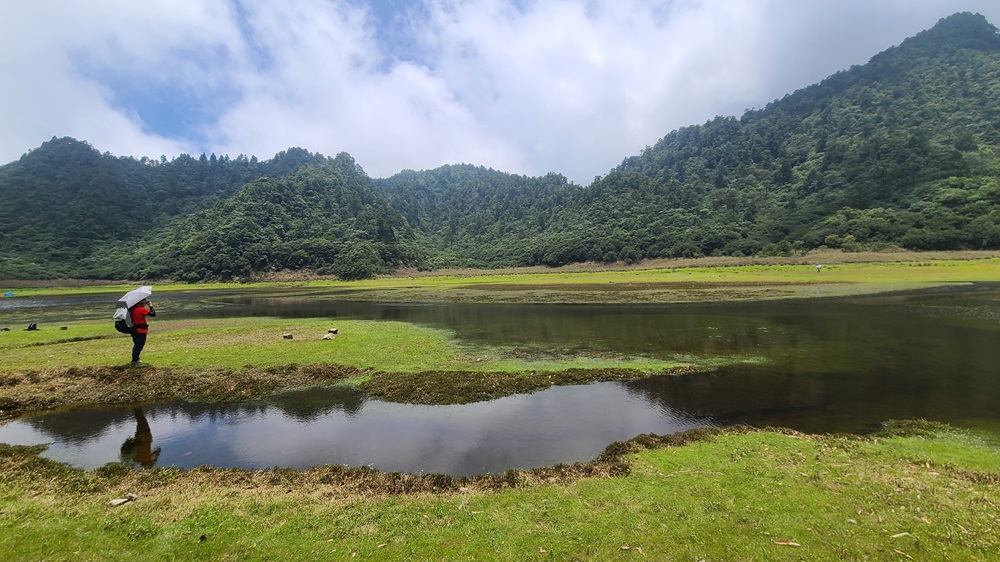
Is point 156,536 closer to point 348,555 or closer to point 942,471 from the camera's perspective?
point 348,555

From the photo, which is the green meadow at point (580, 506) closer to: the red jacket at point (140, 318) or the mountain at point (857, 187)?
the red jacket at point (140, 318)

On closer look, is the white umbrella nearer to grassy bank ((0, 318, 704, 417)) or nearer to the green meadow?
grassy bank ((0, 318, 704, 417))

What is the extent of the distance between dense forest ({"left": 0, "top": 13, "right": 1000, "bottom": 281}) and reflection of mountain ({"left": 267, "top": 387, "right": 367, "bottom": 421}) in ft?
385

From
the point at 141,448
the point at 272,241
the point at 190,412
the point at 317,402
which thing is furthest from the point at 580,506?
the point at 272,241

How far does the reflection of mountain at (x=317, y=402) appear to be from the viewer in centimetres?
1465

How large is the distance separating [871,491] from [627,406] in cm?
743

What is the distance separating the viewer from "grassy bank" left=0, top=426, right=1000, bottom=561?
616 centimetres

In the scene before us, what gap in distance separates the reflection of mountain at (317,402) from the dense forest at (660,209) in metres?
117

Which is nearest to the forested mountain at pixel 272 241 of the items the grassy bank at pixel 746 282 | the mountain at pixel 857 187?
the grassy bank at pixel 746 282

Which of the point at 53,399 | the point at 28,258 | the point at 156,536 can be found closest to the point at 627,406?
the point at 156,536

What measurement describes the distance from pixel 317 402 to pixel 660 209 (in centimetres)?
16807

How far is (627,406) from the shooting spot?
1462 centimetres

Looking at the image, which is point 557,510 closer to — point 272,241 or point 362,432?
point 362,432

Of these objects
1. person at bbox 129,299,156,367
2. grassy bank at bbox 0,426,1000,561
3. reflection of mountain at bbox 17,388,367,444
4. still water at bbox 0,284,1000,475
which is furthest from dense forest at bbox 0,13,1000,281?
person at bbox 129,299,156,367
